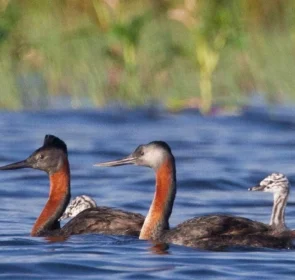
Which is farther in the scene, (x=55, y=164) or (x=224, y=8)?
(x=224, y=8)

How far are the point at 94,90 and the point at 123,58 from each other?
120cm

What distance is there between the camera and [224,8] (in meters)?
20.7

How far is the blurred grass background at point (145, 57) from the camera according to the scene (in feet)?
68.2

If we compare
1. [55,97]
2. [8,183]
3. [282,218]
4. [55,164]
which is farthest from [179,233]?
[55,97]

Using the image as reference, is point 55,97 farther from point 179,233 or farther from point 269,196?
point 179,233

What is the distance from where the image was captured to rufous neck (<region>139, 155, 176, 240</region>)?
11211 millimetres

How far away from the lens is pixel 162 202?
11383 mm

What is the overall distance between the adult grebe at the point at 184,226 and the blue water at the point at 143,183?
9 cm

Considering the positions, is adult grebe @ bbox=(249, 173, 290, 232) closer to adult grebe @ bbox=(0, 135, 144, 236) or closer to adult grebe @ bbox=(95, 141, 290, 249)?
adult grebe @ bbox=(95, 141, 290, 249)

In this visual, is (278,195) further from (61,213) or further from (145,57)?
(145,57)

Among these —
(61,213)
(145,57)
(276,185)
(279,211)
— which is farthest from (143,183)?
(145,57)

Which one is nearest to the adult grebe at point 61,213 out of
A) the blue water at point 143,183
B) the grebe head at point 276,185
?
the blue water at point 143,183

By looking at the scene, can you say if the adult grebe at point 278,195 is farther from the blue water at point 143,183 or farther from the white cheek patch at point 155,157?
Answer: the white cheek patch at point 155,157

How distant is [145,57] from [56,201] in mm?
11635
